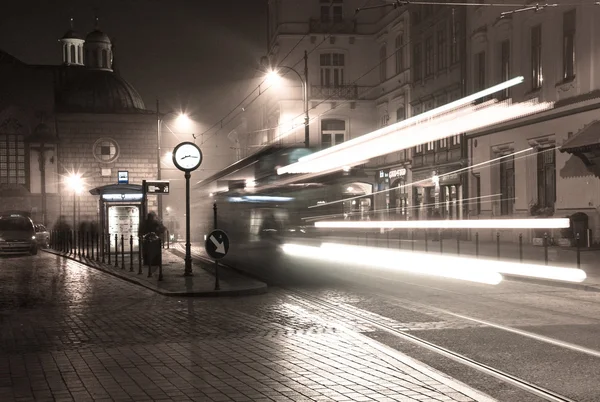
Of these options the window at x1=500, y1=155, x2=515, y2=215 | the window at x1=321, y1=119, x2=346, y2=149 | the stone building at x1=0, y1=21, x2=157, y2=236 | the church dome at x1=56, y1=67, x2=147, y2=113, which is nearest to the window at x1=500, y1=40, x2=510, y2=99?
the window at x1=500, y1=155, x2=515, y2=215

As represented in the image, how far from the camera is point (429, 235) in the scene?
143 ft

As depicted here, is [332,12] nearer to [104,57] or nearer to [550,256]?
[104,57]

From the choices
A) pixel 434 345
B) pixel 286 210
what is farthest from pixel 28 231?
pixel 434 345

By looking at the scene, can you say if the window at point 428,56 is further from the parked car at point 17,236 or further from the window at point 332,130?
the parked car at point 17,236

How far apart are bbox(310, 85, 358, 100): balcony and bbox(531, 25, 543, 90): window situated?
2607 cm

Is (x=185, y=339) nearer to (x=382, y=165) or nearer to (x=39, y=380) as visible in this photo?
(x=39, y=380)

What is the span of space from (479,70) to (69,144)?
4059 cm

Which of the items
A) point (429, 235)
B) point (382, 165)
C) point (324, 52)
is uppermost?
point (324, 52)

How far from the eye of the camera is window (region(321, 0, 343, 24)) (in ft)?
201

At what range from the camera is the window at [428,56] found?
154 feet

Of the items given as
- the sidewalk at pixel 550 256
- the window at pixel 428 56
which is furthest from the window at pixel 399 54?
the sidewalk at pixel 550 256

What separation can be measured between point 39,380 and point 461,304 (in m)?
8.48

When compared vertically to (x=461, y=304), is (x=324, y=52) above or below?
above

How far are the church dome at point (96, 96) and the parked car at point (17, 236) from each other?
1356 inches
